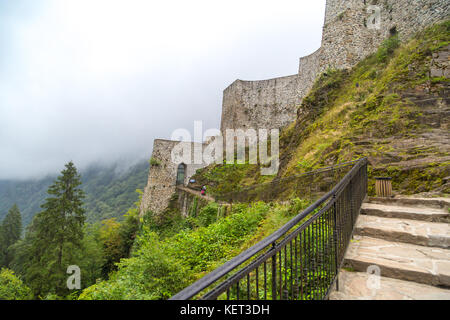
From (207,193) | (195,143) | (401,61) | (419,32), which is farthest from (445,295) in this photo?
(195,143)

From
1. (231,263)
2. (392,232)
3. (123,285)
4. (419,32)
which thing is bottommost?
(123,285)

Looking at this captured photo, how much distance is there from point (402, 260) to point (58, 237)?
21313 millimetres

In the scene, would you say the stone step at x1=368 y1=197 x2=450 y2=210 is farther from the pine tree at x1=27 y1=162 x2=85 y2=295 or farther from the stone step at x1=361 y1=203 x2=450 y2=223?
the pine tree at x1=27 y1=162 x2=85 y2=295

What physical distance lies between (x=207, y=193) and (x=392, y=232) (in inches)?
624

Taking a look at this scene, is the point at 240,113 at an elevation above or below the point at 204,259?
above

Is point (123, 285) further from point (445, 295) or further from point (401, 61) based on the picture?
point (401, 61)

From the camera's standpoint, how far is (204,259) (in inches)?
241

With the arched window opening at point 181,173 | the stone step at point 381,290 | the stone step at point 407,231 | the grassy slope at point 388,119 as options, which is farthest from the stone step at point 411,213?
the arched window opening at point 181,173

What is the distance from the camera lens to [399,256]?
318 cm

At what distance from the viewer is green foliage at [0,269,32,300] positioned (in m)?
16.8

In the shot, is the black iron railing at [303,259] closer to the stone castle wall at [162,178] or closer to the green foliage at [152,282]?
the green foliage at [152,282]

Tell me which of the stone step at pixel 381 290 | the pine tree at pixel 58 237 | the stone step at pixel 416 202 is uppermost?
the stone step at pixel 416 202

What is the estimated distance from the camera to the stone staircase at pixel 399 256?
2.57m
